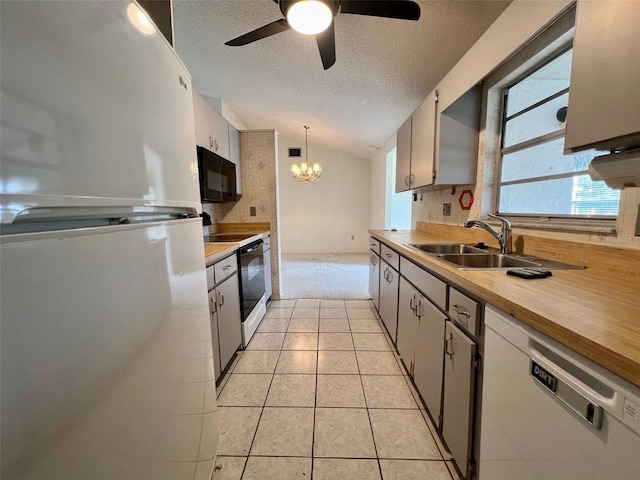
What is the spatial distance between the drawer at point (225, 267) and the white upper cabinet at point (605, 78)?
1831mm

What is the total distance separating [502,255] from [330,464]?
56.4 inches

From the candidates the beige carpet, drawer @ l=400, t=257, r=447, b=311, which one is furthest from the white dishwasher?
the beige carpet

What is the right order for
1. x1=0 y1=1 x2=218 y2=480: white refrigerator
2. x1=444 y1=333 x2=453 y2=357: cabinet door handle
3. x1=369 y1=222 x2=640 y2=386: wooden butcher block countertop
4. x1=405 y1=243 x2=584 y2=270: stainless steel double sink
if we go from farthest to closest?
x1=405 y1=243 x2=584 y2=270: stainless steel double sink → x1=444 y1=333 x2=453 y2=357: cabinet door handle → x1=369 y1=222 x2=640 y2=386: wooden butcher block countertop → x1=0 y1=1 x2=218 y2=480: white refrigerator

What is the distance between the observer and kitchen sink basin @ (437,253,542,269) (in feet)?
4.33

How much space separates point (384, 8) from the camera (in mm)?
1312

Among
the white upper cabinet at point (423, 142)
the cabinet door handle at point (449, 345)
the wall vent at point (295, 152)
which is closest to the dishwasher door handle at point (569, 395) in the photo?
the cabinet door handle at point (449, 345)

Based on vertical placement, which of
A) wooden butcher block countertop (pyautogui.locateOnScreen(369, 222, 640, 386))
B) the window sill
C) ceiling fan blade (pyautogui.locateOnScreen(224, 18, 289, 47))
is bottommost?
wooden butcher block countertop (pyautogui.locateOnScreen(369, 222, 640, 386))

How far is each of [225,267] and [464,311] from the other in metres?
1.49

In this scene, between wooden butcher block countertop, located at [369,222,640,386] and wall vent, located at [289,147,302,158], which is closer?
wooden butcher block countertop, located at [369,222,640,386]

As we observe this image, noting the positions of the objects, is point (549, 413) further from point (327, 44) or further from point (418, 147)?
point (418, 147)

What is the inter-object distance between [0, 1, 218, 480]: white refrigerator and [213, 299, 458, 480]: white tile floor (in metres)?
0.55

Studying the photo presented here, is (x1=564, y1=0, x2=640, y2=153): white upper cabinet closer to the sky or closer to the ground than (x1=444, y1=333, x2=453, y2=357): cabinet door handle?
closer to the sky

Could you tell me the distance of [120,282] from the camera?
552 millimetres

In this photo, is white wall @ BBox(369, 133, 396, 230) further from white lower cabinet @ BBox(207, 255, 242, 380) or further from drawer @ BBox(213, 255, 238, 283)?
white lower cabinet @ BBox(207, 255, 242, 380)
